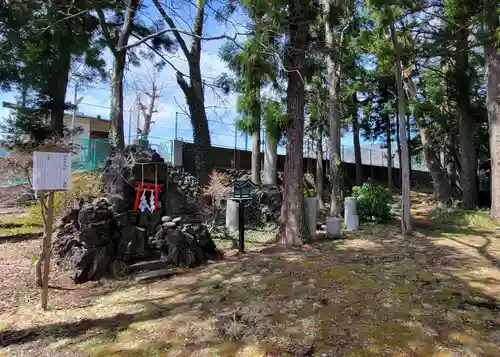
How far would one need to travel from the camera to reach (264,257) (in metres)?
5.35

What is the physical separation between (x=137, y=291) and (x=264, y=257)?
2058mm

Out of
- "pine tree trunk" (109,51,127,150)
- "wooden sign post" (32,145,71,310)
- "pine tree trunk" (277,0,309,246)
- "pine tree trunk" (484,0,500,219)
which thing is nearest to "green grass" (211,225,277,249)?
"pine tree trunk" (277,0,309,246)

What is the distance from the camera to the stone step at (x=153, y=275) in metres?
4.37

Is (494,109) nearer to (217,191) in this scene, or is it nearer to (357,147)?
(217,191)

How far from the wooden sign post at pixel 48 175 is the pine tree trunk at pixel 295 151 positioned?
12.2 feet

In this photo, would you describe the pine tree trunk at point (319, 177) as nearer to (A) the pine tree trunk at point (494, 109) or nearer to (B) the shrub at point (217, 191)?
(B) the shrub at point (217, 191)

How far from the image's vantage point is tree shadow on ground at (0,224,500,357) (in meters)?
2.62

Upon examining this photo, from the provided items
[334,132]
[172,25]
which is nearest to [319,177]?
[334,132]

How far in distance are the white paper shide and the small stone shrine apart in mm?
1128

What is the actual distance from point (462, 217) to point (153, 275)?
755 cm

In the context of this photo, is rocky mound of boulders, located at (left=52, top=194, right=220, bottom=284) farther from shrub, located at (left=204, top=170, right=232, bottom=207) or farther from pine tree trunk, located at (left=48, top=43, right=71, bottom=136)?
pine tree trunk, located at (left=48, top=43, right=71, bottom=136)

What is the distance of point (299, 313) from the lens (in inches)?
126

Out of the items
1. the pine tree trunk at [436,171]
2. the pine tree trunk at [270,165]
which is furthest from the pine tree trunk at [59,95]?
the pine tree trunk at [436,171]

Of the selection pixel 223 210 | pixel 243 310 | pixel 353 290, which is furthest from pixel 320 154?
pixel 243 310
